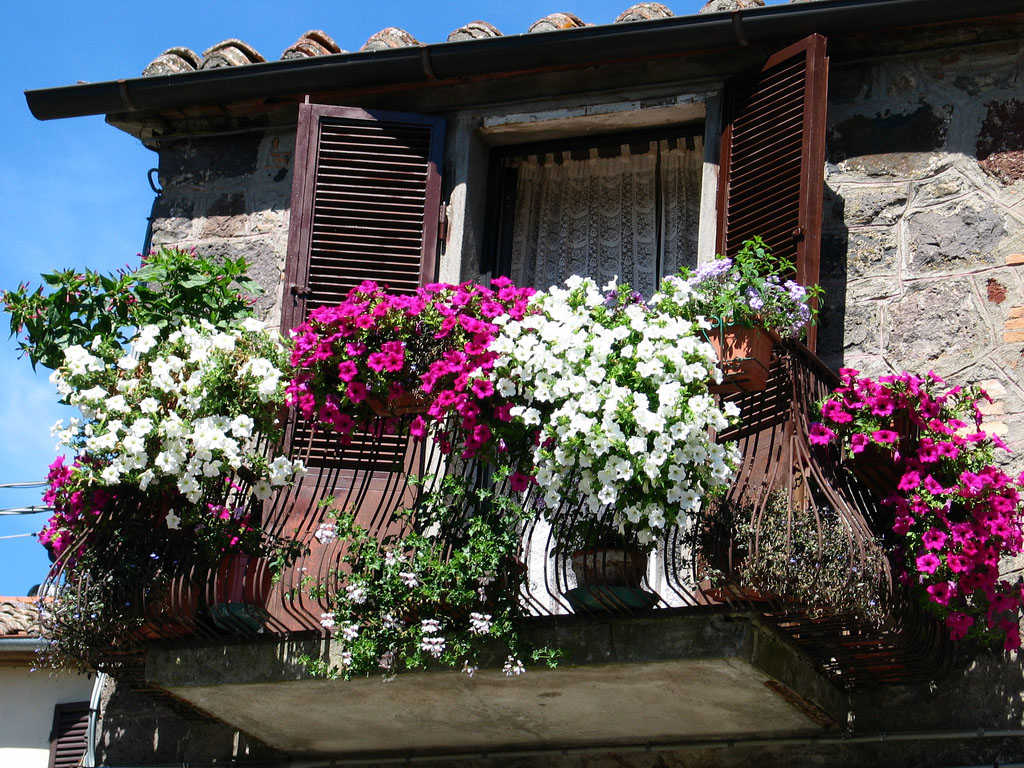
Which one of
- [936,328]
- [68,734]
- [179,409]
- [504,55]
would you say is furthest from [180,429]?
[68,734]

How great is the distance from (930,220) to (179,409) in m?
3.22

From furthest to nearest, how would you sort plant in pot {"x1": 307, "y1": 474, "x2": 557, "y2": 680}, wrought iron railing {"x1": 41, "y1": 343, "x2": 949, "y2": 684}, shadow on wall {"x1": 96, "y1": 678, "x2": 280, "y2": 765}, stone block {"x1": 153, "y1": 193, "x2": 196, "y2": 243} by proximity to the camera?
stone block {"x1": 153, "y1": 193, "x2": 196, "y2": 243}, shadow on wall {"x1": 96, "y1": 678, "x2": 280, "y2": 765}, plant in pot {"x1": 307, "y1": 474, "x2": 557, "y2": 680}, wrought iron railing {"x1": 41, "y1": 343, "x2": 949, "y2": 684}

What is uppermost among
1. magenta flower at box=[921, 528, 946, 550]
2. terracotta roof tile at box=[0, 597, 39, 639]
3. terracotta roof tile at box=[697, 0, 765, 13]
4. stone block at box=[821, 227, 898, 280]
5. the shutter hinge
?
terracotta roof tile at box=[697, 0, 765, 13]

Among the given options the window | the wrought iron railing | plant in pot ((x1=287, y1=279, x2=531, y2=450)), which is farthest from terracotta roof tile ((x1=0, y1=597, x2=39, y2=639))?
plant in pot ((x1=287, y1=279, x2=531, y2=450))

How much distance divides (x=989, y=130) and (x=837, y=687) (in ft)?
8.14

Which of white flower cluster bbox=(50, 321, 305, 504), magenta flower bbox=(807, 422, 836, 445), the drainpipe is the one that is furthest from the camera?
the drainpipe

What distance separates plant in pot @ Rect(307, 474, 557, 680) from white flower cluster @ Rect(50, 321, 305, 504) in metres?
0.53

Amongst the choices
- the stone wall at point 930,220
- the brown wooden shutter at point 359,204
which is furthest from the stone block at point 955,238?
the brown wooden shutter at point 359,204

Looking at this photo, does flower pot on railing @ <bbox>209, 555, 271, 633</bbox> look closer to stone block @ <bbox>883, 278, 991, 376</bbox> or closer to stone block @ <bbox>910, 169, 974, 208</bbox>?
stone block @ <bbox>883, 278, 991, 376</bbox>

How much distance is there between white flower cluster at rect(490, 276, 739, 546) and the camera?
6070 millimetres

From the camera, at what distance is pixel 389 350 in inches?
264

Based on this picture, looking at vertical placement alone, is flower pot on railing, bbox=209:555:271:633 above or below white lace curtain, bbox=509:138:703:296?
below

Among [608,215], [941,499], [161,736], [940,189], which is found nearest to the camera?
[941,499]

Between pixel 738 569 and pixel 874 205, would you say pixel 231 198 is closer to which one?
pixel 874 205
